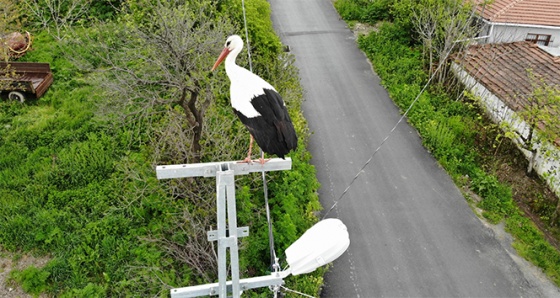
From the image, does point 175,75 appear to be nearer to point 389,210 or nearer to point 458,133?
point 389,210

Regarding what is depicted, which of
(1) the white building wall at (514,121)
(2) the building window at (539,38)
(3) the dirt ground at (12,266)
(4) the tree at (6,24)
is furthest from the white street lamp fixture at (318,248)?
(2) the building window at (539,38)

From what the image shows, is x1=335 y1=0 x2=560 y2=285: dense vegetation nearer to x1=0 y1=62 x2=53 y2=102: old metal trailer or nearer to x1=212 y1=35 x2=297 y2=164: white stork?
x1=212 y1=35 x2=297 y2=164: white stork

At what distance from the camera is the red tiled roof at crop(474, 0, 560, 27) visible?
19.0 metres

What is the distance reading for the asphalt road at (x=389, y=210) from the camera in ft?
37.9

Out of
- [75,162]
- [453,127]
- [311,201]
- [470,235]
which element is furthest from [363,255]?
[75,162]

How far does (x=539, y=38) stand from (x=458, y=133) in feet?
24.4

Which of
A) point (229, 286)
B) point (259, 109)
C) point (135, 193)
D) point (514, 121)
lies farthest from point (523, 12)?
point (229, 286)

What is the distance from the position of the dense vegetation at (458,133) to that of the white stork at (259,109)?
9351mm

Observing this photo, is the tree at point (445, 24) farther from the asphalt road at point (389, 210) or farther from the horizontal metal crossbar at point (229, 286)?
the horizontal metal crossbar at point (229, 286)

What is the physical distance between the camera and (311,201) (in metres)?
12.9

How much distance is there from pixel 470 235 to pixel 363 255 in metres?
3.42

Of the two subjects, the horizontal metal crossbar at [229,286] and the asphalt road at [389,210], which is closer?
the horizontal metal crossbar at [229,286]

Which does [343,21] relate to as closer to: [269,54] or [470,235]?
[269,54]

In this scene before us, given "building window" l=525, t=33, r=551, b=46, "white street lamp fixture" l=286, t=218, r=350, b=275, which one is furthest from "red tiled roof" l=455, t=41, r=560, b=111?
"white street lamp fixture" l=286, t=218, r=350, b=275
